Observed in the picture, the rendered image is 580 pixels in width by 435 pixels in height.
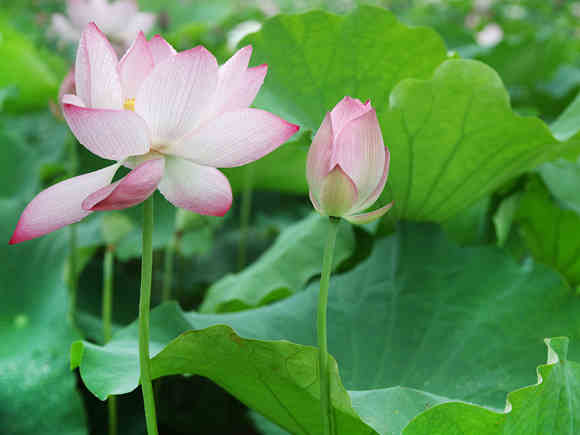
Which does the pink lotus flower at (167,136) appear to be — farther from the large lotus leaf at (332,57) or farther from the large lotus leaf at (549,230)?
the large lotus leaf at (549,230)

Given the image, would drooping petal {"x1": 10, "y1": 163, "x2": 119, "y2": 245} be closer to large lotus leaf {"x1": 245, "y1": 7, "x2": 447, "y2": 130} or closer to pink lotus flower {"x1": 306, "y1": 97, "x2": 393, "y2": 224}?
pink lotus flower {"x1": 306, "y1": 97, "x2": 393, "y2": 224}

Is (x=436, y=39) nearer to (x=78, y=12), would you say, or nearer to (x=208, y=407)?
(x=208, y=407)

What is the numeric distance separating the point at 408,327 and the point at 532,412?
284mm

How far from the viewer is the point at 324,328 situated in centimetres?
48

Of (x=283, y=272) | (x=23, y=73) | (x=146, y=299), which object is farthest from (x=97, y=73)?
(x=23, y=73)

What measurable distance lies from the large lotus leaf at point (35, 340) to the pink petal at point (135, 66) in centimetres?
49

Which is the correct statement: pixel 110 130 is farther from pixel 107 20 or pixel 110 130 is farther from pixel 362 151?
pixel 107 20

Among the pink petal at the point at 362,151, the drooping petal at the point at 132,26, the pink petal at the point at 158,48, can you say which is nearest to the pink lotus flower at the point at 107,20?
the drooping petal at the point at 132,26

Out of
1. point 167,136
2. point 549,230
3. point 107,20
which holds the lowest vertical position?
point 549,230

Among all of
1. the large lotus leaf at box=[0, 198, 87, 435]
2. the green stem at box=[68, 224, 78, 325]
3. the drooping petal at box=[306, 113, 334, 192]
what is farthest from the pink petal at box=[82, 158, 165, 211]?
the green stem at box=[68, 224, 78, 325]

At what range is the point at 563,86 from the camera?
1.47 meters

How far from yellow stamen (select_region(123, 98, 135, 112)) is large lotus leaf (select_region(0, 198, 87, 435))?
48 centimetres

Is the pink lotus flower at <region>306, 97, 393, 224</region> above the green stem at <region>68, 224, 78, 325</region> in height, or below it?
above

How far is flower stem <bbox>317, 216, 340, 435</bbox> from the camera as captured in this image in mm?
469
